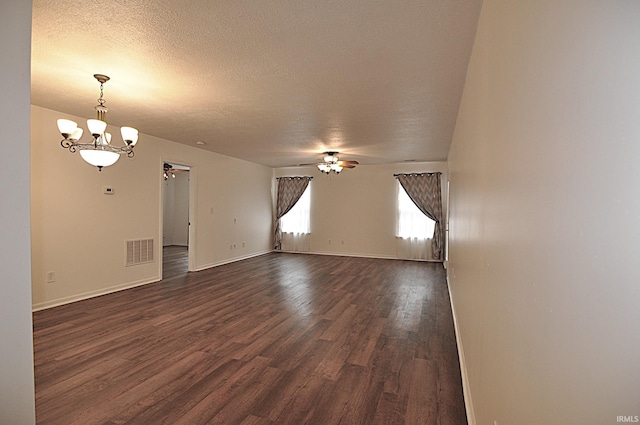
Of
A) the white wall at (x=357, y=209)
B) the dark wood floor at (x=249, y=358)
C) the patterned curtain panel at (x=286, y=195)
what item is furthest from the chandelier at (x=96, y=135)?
the white wall at (x=357, y=209)

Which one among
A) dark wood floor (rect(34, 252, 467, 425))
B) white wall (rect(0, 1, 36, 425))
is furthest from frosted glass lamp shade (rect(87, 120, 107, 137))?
dark wood floor (rect(34, 252, 467, 425))

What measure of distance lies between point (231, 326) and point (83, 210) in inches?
114

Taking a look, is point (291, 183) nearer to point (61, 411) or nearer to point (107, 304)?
point (107, 304)

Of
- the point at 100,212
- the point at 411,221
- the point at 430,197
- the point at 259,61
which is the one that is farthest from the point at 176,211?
the point at 259,61

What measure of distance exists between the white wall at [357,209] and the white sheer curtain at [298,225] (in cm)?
16

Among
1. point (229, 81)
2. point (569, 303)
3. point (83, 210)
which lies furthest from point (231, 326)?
point (569, 303)

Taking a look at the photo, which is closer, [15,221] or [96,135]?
[15,221]

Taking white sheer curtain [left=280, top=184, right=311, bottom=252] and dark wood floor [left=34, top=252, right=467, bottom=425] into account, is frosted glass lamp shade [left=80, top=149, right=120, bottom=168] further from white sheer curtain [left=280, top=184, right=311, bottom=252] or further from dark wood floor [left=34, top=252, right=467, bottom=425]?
white sheer curtain [left=280, top=184, right=311, bottom=252]

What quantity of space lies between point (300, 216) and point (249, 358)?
6705 mm

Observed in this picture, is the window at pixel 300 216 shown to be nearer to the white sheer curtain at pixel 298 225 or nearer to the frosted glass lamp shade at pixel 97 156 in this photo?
the white sheer curtain at pixel 298 225

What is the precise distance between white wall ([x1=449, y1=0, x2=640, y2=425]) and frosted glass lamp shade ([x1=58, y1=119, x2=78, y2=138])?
3426mm

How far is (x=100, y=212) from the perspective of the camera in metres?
4.65

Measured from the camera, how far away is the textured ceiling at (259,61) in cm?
189

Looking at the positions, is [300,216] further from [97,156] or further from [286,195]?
[97,156]
